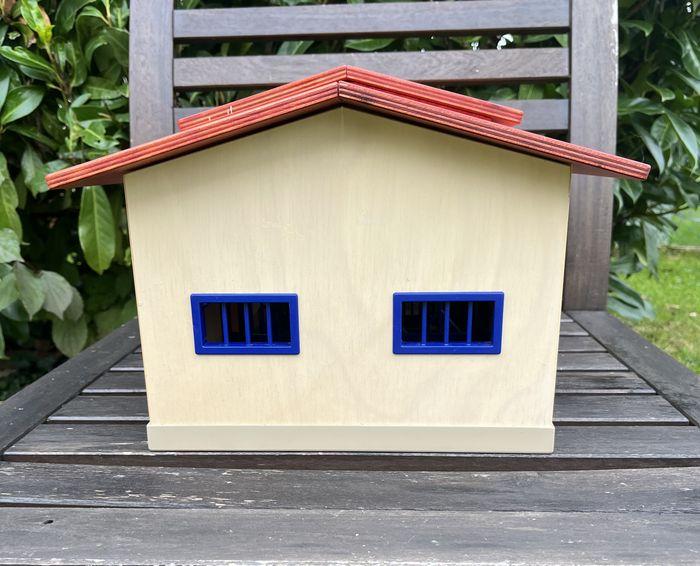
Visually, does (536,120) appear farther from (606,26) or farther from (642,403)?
(642,403)

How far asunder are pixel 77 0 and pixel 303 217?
→ 4.25ft

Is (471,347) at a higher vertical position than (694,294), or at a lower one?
higher

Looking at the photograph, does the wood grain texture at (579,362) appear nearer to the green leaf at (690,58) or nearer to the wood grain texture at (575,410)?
the wood grain texture at (575,410)

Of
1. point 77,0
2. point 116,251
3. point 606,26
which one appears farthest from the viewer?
point 116,251

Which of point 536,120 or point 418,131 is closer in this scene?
point 418,131

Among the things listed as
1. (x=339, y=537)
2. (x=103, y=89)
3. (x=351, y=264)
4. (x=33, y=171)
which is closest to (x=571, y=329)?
(x=351, y=264)

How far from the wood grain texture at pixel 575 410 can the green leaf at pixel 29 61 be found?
3.38ft

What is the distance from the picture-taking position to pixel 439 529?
61 centimetres

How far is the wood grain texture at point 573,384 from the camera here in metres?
0.99

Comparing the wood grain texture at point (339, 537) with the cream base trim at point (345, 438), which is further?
the cream base trim at point (345, 438)

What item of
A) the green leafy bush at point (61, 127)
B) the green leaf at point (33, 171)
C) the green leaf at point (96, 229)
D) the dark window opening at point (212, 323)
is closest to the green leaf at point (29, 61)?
the green leafy bush at point (61, 127)

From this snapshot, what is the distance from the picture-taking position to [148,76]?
4.66 ft

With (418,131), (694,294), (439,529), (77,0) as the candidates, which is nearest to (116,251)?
(77,0)

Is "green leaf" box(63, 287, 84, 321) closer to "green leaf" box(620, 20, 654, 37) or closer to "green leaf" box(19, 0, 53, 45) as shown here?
"green leaf" box(19, 0, 53, 45)
